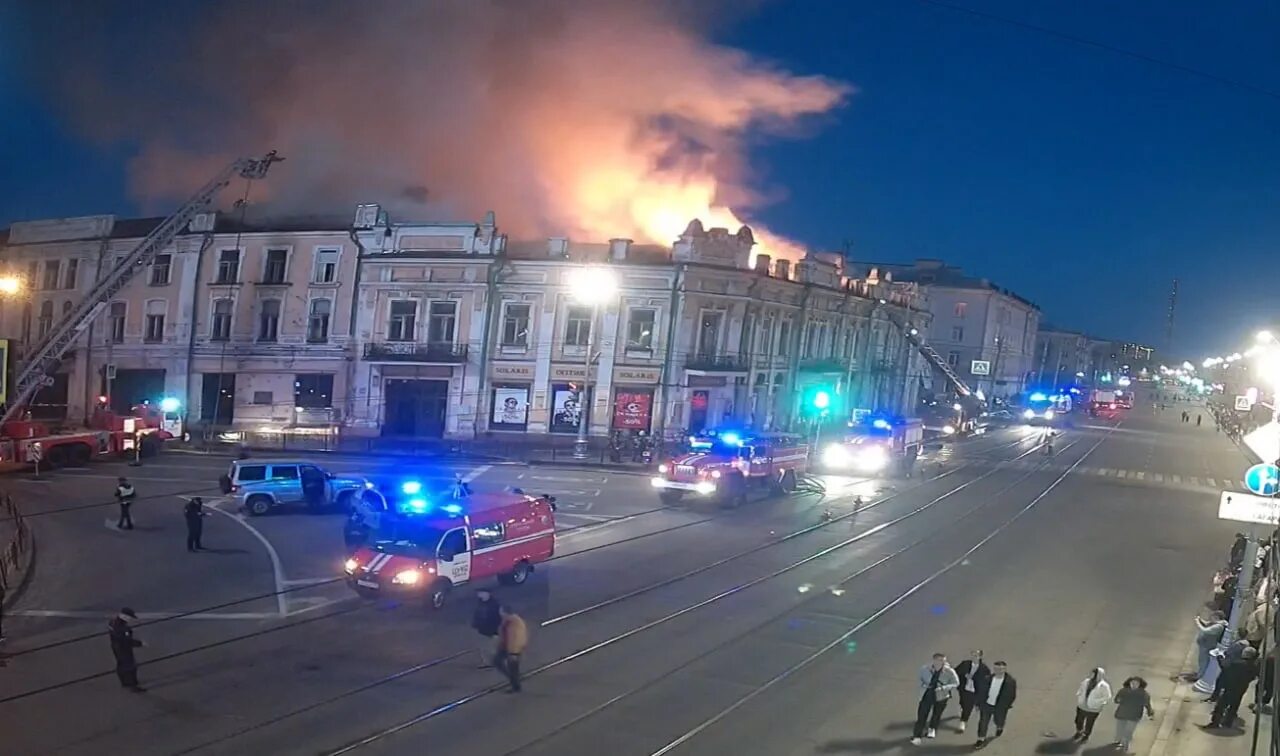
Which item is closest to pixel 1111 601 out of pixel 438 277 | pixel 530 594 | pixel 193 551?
pixel 530 594

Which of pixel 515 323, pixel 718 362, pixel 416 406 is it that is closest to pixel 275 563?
pixel 416 406

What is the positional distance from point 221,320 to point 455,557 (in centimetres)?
3261

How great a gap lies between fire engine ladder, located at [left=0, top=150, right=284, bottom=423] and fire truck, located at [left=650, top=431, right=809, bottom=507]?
2368cm

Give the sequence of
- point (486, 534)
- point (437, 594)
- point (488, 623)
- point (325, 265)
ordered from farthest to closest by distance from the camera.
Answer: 1. point (325, 265)
2. point (486, 534)
3. point (437, 594)
4. point (488, 623)

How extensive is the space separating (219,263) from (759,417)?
26.6 m

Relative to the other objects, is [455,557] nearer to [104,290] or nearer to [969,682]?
[969,682]

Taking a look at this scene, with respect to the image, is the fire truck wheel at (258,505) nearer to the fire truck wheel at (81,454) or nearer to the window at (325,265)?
the fire truck wheel at (81,454)

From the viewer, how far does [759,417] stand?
4800 cm

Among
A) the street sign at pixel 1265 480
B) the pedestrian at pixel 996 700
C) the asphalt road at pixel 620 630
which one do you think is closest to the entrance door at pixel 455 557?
the asphalt road at pixel 620 630

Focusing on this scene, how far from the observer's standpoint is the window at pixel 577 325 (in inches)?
1721

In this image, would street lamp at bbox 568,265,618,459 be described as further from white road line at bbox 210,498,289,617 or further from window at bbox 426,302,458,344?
white road line at bbox 210,498,289,617

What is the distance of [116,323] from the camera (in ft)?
151

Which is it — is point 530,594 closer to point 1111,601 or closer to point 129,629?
point 129,629

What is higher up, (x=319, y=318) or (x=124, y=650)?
(x=319, y=318)
